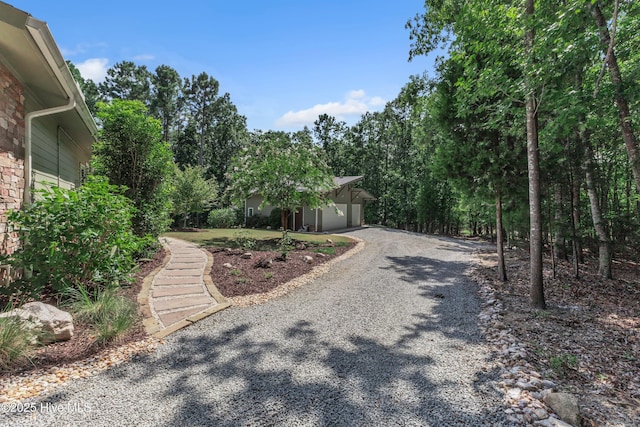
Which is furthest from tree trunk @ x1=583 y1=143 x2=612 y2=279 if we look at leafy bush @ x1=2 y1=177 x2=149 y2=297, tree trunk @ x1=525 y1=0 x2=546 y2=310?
leafy bush @ x1=2 y1=177 x2=149 y2=297

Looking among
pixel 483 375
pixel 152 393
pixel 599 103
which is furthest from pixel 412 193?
pixel 152 393

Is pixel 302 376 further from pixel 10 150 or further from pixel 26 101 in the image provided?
pixel 26 101

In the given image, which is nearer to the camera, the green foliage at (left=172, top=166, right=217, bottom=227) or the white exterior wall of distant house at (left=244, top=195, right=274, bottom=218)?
the green foliage at (left=172, top=166, right=217, bottom=227)

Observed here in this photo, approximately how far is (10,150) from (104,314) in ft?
9.74

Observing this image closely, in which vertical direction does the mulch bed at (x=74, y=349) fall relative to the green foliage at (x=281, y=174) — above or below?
below

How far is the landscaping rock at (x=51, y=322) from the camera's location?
3227 millimetres

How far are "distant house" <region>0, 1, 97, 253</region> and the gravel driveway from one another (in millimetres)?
3253

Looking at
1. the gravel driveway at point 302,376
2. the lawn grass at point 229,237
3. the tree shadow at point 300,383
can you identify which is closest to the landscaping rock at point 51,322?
the gravel driveway at point 302,376

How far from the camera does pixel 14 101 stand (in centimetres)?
436

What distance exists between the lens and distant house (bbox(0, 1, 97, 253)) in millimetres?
3385

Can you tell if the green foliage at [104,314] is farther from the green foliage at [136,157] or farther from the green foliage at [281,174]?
the green foliage at [281,174]

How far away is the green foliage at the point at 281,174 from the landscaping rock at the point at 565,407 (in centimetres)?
869

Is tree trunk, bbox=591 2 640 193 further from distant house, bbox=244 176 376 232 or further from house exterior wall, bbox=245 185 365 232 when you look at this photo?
house exterior wall, bbox=245 185 365 232

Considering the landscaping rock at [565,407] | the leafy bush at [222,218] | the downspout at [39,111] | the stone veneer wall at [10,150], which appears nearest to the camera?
the landscaping rock at [565,407]
